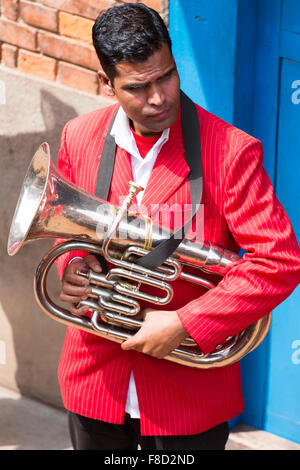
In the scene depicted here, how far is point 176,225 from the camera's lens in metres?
2.17

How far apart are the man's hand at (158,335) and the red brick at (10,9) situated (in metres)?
2.13

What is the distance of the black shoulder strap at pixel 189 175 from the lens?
2088mm

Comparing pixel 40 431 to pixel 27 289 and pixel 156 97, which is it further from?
pixel 156 97

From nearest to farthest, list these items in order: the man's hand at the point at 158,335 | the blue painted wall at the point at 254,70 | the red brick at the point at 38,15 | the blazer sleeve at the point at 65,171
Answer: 1. the man's hand at the point at 158,335
2. the blazer sleeve at the point at 65,171
3. the blue painted wall at the point at 254,70
4. the red brick at the point at 38,15

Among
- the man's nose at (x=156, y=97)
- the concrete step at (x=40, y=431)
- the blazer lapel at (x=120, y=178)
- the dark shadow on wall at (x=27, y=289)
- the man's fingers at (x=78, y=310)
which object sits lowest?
the concrete step at (x=40, y=431)

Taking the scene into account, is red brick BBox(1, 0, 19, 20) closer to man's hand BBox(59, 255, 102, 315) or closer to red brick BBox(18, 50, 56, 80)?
red brick BBox(18, 50, 56, 80)

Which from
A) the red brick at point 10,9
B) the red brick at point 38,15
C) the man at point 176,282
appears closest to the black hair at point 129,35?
the man at point 176,282

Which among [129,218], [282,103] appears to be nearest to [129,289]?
[129,218]

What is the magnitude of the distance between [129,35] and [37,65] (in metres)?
1.72

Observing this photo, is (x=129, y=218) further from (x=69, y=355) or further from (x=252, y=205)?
(x=69, y=355)

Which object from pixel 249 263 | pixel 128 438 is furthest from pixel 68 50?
pixel 128 438

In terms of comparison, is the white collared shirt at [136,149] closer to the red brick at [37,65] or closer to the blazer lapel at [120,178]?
the blazer lapel at [120,178]

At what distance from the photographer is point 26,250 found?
3844 millimetres

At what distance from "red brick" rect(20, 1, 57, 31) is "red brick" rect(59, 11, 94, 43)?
5 cm
